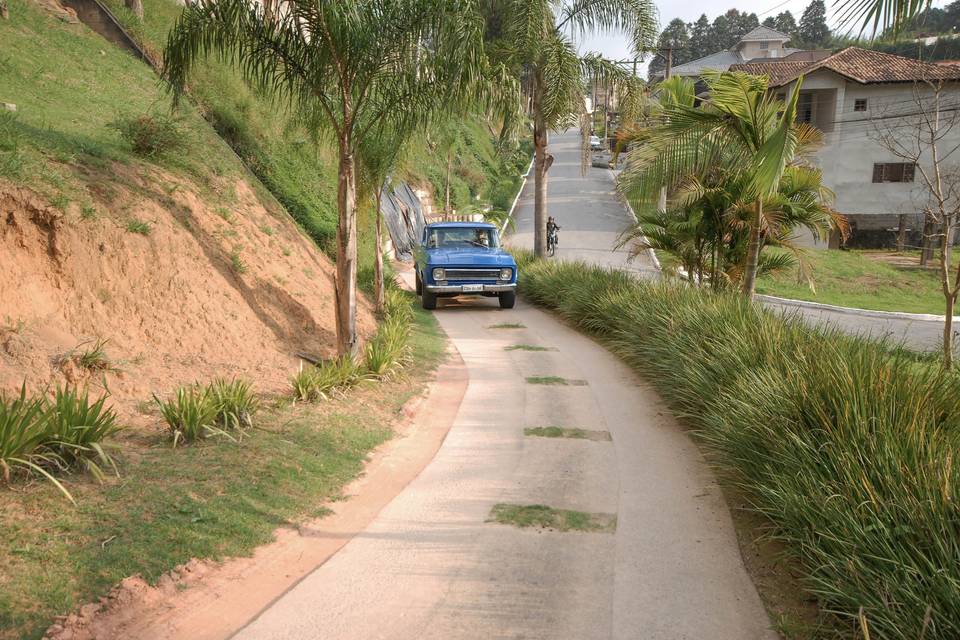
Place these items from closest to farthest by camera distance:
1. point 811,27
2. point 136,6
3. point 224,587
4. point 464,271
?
point 224,587 → point 464,271 → point 136,6 → point 811,27

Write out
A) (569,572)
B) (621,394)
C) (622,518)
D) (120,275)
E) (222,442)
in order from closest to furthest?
(569,572)
(622,518)
(222,442)
(120,275)
(621,394)

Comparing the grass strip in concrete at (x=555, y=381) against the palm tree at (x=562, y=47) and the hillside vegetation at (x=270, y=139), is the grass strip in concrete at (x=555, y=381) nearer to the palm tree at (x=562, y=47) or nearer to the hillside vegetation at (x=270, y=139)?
the hillside vegetation at (x=270, y=139)

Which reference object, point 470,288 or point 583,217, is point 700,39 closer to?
point 583,217

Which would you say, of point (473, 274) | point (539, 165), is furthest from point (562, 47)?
point (473, 274)

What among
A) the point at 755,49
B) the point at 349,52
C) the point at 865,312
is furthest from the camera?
the point at 755,49

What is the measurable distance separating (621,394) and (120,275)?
5.82 m

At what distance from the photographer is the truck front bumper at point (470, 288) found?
15766mm

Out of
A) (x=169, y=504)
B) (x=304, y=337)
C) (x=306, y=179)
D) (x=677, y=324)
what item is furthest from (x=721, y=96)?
(x=306, y=179)

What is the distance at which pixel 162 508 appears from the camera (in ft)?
15.2

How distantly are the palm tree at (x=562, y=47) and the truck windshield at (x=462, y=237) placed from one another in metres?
3.77

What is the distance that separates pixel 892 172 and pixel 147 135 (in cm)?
3577

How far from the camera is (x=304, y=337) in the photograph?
31.5ft

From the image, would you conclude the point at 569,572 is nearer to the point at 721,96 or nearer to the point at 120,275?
the point at 120,275

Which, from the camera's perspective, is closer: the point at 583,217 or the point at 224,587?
the point at 224,587
